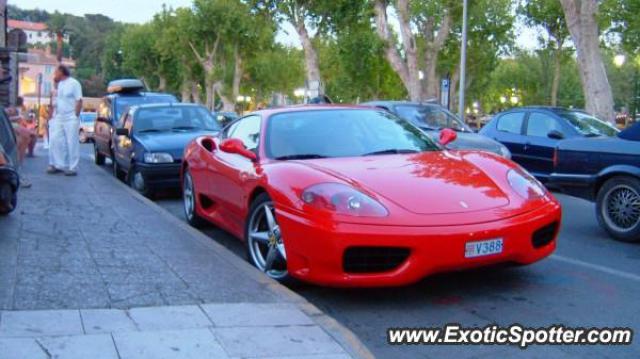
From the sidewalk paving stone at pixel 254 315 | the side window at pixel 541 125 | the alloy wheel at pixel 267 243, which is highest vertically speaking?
the side window at pixel 541 125

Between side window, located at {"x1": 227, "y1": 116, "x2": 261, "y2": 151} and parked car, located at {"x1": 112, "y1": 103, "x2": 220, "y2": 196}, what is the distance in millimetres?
3273

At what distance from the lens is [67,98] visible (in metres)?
11.1

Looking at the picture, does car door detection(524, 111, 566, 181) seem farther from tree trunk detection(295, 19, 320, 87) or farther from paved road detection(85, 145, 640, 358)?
tree trunk detection(295, 19, 320, 87)

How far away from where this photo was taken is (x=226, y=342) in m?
3.78

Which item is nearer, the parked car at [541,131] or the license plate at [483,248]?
the license plate at [483,248]

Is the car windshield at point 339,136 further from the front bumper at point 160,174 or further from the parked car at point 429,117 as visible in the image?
the parked car at point 429,117

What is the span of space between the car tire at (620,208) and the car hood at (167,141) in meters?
5.77

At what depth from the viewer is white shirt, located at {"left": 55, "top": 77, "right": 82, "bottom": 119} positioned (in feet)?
36.4

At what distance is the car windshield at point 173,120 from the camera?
1140cm

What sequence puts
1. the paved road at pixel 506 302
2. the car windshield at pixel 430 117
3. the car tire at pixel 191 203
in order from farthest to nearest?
the car windshield at pixel 430 117, the car tire at pixel 191 203, the paved road at pixel 506 302

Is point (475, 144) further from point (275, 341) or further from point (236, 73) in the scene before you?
point (236, 73)

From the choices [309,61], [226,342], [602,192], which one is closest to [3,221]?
[226,342]

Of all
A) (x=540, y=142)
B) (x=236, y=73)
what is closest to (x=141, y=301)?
(x=540, y=142)

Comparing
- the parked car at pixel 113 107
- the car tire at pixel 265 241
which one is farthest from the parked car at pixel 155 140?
the car tire at pixel 265 241
